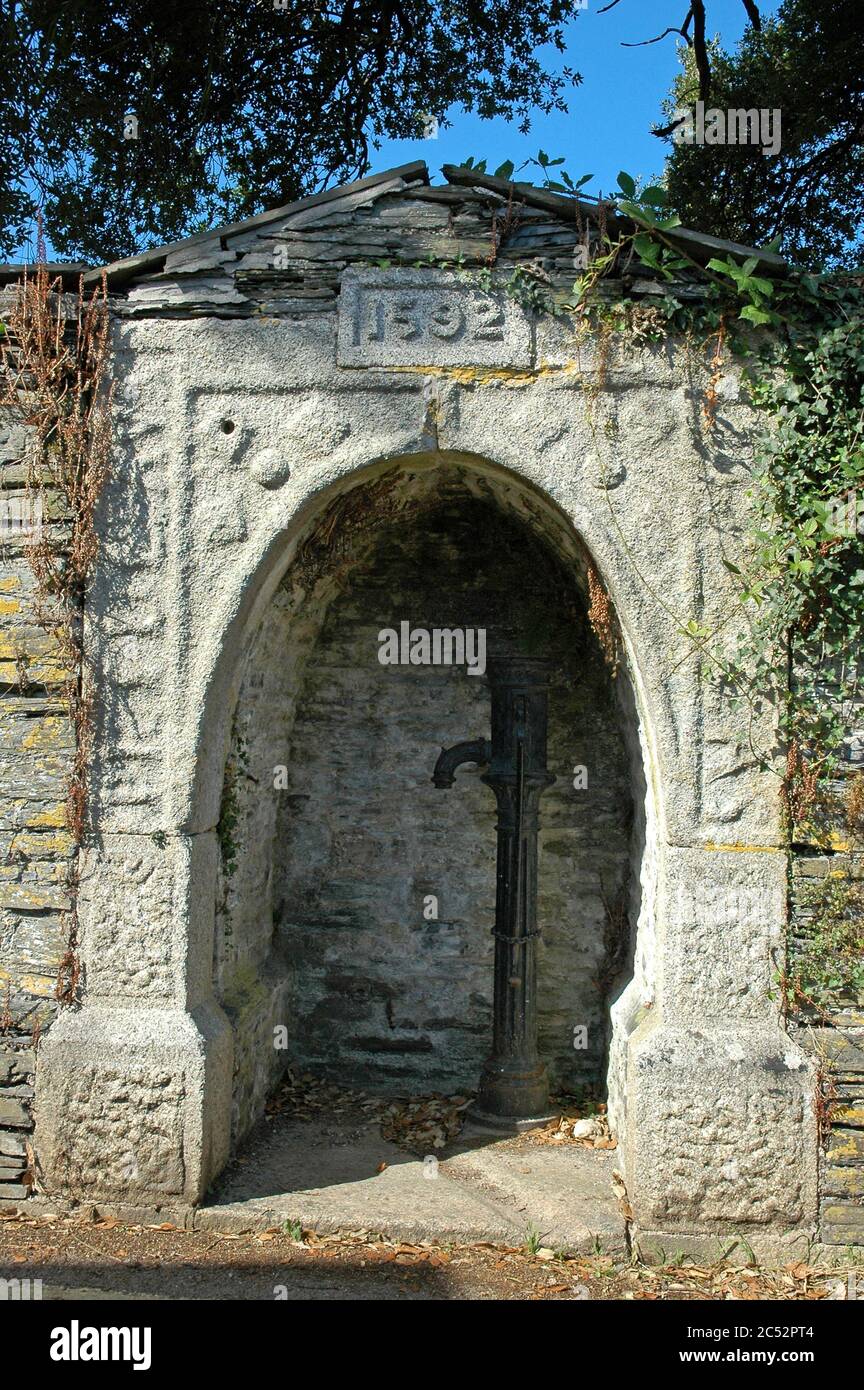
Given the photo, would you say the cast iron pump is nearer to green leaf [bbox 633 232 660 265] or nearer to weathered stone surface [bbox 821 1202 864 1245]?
weathered stone surface [bbox 821 1202 864 1245]

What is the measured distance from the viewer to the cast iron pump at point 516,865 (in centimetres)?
504

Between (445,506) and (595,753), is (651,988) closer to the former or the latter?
(595,753)

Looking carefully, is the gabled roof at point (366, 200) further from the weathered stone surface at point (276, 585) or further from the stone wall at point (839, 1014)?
the stone wall at point (839, 1014)

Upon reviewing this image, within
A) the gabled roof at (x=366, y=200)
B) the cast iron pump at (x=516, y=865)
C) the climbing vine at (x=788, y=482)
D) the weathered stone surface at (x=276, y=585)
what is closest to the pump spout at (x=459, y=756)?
the cast iron pump at (x=516, y=865)

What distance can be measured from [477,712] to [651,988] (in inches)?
68.8

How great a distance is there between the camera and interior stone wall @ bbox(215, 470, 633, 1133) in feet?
17.5

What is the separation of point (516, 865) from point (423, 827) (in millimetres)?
631

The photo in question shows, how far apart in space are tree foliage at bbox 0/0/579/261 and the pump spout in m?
5.41

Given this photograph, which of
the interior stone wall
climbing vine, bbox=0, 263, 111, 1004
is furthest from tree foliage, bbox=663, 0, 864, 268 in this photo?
climbing vine, bbox=0, 263, 111, 1004

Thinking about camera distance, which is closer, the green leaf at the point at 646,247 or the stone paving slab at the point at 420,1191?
the green leaf at the point at 646,247

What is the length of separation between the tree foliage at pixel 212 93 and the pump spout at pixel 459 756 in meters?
5.41

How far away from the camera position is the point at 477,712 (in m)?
5.51

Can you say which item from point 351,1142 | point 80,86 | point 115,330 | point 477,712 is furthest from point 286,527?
point 80,86

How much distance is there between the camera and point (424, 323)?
13.6ft
